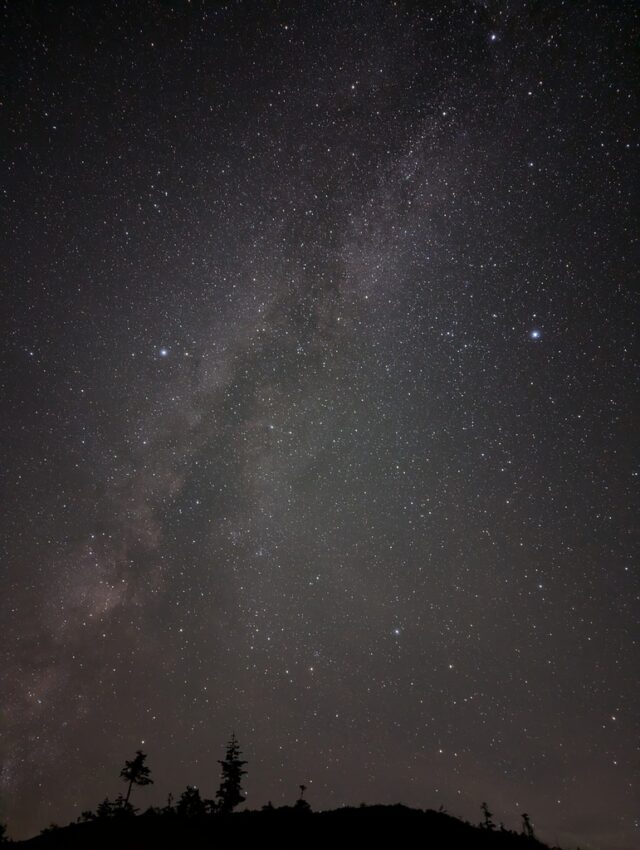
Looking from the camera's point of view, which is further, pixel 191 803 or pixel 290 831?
pixel 191 803

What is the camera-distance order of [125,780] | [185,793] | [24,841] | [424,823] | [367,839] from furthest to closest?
[125,780] → [185,793] → [24,841] → [424,823] → [367,839]

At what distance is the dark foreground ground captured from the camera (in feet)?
70.9

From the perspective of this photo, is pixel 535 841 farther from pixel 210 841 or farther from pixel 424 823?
pixel 210 841

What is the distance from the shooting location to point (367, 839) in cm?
2158

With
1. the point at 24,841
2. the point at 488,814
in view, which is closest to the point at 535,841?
the point at 488,814

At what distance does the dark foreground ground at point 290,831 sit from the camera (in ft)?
70.9

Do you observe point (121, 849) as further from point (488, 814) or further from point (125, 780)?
point (488, 814)

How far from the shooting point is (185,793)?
31.6 meters

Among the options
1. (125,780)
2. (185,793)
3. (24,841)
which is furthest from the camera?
(125,780)

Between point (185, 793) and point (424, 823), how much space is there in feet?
53.1

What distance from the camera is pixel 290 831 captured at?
22.8 meters

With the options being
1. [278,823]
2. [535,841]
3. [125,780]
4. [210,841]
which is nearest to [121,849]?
[210,841]

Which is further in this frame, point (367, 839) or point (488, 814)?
point (488, 814)

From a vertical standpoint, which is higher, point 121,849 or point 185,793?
point 185,793
